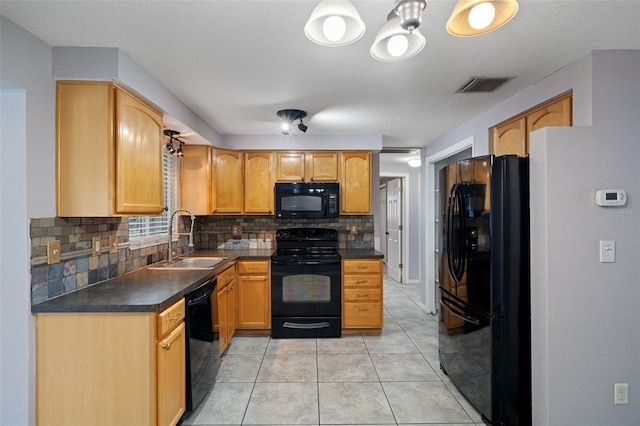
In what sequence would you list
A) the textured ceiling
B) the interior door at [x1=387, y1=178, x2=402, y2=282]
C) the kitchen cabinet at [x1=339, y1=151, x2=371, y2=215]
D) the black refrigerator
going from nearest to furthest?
the textured ceiling → the black refrigerator → the kitchen cabinet at [x1=339, y1=151, x2=371, y2=215] → the interior door at [x1=387, y1=178, x2=402, y2=282]

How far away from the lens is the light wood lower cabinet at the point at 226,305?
2.86 m

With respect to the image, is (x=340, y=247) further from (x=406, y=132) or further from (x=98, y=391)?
(x=98, y=391)

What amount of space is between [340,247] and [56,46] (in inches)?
128

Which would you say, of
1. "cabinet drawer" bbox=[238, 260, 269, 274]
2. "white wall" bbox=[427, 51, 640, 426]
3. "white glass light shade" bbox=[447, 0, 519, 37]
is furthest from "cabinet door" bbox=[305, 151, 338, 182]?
"white glass light shade" bbox=[447, 0, 519, 37]

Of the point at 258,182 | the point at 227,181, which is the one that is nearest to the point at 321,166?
the point at 258,182

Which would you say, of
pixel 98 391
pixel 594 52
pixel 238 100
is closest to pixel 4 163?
pixel 98 391

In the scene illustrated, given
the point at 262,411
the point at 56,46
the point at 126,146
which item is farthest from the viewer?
the point at 262,411

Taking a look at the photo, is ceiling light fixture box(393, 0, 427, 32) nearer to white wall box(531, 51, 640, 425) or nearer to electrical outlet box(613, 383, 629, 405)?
white wall box(531, 51, 640, 425)

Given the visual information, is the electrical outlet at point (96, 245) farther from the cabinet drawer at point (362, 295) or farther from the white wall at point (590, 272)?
the white wall at point (590, 272)

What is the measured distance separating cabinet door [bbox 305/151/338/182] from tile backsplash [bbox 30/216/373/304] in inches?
23.5

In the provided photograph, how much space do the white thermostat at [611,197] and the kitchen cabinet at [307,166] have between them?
8.14 feet

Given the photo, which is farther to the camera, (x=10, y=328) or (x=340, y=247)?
(x=340, y=247)

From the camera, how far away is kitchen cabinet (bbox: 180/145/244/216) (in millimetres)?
3574

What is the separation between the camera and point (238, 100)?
2.61 metres
